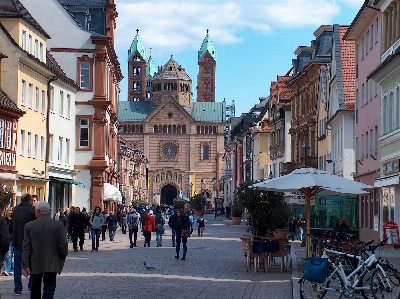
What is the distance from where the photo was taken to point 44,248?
1233 centimetres

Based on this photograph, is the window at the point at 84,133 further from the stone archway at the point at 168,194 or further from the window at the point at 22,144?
the stone archway at the point at 168,194

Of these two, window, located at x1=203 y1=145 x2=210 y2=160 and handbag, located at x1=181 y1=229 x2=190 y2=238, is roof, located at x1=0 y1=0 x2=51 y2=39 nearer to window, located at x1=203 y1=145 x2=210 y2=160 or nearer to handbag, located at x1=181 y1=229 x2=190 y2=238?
handbag, located at x1=181 y1=229 x2=190 y2=238

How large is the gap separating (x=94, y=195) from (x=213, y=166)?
110 meters

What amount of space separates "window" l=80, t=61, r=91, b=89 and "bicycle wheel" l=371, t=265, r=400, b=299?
4135 centimetres

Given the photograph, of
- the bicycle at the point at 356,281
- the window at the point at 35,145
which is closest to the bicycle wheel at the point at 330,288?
the bicycle at the point at 356,281

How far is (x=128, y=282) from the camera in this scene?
62.6 feet

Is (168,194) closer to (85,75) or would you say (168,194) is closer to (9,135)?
(85,75)

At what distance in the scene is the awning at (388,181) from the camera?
1236 inches

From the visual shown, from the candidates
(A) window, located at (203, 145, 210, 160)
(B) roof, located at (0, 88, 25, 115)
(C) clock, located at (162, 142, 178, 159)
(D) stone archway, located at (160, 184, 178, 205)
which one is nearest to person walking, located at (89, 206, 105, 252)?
(B) roof, located at (0, 88, 25, 115)

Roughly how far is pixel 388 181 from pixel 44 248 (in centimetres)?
2247

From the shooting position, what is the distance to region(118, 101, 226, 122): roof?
168 meters

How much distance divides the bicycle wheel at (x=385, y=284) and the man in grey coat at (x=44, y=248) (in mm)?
5225

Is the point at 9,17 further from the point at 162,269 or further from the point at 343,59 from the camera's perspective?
the point at 162,269

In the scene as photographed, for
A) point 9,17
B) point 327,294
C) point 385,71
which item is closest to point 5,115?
point 9,17
